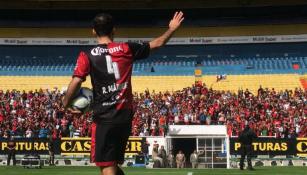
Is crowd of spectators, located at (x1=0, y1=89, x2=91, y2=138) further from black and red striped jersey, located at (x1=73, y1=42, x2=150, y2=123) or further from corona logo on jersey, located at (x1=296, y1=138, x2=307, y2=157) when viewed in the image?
black and red striped jersey, located at (x1=73, y1=42, x2=150, y2=123)

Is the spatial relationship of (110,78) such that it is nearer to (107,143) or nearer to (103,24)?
(103,24)

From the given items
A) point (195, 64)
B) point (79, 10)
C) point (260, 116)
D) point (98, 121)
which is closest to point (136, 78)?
point (195, 64)

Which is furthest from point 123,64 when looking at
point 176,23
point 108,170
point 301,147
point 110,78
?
point 301,147

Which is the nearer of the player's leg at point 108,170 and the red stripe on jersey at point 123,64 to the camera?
the player's leg at point 108,170

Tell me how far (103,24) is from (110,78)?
542 millimetres

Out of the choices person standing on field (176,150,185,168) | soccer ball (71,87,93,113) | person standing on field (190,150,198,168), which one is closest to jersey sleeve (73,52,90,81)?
soccer ball (71,87,93,113)

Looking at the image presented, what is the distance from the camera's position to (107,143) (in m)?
5.77

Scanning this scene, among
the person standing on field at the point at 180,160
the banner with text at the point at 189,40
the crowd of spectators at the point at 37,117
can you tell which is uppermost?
the banner with text at the point at 189,40

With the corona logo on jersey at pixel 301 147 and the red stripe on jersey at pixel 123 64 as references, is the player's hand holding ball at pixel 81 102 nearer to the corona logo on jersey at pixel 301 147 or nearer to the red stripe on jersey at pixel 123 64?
the red stripe on jersey at pixel 123 64

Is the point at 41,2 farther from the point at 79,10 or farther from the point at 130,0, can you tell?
the point at 130,0

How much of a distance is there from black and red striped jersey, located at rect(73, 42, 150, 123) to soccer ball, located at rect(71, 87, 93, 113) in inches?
2.6

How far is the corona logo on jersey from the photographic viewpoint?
1161 inches

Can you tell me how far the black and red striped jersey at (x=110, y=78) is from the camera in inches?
229

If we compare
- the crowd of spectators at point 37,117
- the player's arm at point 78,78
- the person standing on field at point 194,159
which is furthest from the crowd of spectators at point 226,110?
the player's arm at point 78,78
